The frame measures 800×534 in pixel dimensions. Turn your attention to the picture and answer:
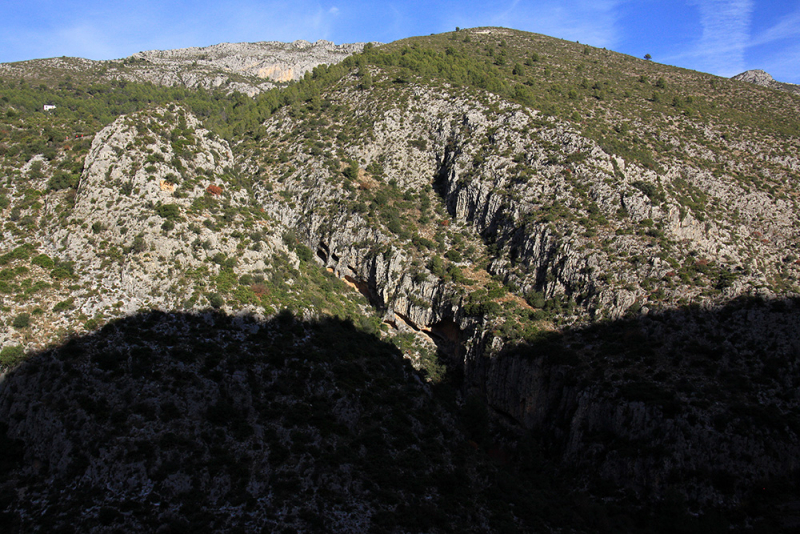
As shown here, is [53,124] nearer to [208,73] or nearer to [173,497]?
[173,497]

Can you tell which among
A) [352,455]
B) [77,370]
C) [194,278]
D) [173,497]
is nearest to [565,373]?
[352,455]

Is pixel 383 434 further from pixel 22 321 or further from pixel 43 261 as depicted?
pixel 43 261

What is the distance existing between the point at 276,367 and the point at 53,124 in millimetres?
52056

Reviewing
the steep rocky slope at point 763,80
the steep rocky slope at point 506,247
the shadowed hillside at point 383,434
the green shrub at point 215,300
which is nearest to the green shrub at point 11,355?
the steep rocky slope at point 506,247

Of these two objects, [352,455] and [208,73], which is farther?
[208,73]

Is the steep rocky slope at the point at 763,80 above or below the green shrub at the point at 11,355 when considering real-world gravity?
above

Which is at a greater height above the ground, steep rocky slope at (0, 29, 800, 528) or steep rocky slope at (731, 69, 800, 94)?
steep rocky slope at (731, 69, 800, 94)

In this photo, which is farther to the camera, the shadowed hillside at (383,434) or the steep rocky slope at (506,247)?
the steep rocky slope at (506,247)

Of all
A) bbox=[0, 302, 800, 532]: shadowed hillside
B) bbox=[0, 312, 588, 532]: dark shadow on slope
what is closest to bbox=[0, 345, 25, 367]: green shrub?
bbox=[0, 312, 588, 532]: dark shadow on slope

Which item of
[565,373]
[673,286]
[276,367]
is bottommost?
[276,367]

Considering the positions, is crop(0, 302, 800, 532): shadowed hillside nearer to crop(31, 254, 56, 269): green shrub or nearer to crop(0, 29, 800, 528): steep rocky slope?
crop(0, 29, 800, 528): steep rocky slope

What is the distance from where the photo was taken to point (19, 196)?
43188 mm

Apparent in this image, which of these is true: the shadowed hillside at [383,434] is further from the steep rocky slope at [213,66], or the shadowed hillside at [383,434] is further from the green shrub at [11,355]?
the steep rocky slope at [213,66]

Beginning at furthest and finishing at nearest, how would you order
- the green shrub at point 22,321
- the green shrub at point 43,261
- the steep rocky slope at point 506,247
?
the green shrub at point 43,261
the steep rocky slope at point 506,247
the green shrub at point 22,321
